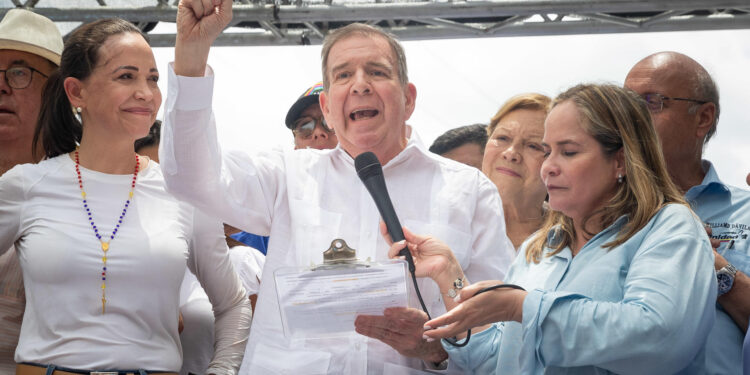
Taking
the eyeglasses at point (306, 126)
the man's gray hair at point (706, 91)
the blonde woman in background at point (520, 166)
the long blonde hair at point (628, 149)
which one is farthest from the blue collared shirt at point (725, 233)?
the eyeglasses at point (306, 126)

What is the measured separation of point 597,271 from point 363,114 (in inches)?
40.0

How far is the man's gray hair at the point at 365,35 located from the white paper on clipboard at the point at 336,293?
98 cm

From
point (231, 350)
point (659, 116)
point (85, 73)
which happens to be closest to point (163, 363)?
point (231, 350)

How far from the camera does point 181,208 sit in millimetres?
2850

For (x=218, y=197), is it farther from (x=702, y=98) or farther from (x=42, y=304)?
(x=702, y=98)

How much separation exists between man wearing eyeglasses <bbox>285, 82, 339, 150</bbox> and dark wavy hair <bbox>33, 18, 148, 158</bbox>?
1.47 m

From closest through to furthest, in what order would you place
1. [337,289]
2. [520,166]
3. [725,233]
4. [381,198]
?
[337,289], [381,198], [725,233], [520,166]

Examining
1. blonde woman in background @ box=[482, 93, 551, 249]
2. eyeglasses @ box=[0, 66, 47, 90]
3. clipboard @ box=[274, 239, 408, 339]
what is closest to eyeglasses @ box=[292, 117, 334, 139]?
blonde woman in background @ box=[482, 93, 551, 249]

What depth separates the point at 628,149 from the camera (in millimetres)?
2338

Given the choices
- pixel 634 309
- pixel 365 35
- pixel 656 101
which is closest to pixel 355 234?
pixel 365 35

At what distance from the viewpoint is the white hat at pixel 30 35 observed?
3316 mm

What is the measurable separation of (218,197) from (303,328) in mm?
514

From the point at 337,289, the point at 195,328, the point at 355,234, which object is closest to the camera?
the point at 337,289

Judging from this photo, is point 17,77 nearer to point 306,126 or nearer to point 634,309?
point 306,126
